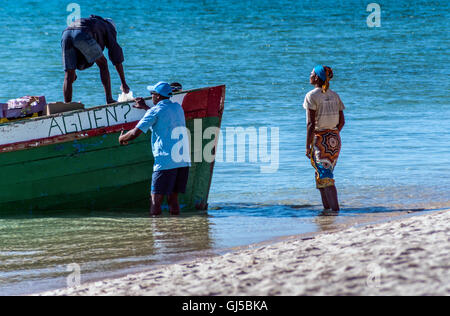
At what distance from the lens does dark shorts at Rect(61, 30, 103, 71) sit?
7.93 metres

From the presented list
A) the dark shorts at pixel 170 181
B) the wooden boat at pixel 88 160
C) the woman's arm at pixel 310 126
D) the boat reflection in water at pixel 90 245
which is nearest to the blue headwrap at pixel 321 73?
the woman's arm at pixel 310 126

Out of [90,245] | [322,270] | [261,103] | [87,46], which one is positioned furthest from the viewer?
[261,103]

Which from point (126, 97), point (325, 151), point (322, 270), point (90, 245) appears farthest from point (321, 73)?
point (322, 270)

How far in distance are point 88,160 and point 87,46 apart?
3.84 ft

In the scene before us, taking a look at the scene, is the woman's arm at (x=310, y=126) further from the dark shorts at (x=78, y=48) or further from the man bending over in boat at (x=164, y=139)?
the dark shorts at (x=78, y=48)

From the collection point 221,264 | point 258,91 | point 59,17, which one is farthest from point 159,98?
point 59,17

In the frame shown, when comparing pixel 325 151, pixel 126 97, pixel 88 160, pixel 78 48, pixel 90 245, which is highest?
pixel 78 48

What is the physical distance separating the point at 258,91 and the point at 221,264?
15013mm

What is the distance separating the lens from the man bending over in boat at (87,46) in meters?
7.95

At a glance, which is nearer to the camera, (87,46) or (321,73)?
(321,73)

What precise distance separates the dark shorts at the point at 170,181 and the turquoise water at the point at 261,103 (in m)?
0.36

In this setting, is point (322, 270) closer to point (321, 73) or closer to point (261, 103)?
point (321, 73)

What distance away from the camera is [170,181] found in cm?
745
